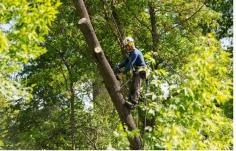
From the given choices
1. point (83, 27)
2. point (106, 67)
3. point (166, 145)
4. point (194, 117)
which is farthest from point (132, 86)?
point (166, 145)

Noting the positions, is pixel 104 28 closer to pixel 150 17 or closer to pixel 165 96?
pixel 150 17

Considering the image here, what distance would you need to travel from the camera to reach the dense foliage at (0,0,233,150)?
6.66 metres

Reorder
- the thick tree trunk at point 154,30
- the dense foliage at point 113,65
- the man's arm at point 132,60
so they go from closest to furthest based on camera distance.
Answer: the dense foliage at point 113,65 < the man's arm at point 132,60 < the thick tree trunk at point 154,30

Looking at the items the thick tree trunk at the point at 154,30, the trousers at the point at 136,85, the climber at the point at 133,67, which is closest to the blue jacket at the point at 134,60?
the climber at the point at 133,67

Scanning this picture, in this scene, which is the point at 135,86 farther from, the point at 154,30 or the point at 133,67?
the point at 154,30

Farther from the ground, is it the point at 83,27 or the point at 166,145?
the point at 83,27

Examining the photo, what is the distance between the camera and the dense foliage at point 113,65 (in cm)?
666

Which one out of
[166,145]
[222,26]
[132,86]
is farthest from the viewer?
[222,26]

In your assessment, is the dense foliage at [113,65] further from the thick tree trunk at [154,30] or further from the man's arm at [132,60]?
the man's arm at [132,60]

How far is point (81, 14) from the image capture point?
8602mm

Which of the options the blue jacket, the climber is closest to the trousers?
the climber

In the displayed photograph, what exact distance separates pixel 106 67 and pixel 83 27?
2.67 ft

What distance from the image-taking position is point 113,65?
16719 mm

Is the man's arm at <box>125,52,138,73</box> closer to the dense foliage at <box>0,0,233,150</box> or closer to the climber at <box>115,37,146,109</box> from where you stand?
the climber at <box>115,37,146,109</box>
